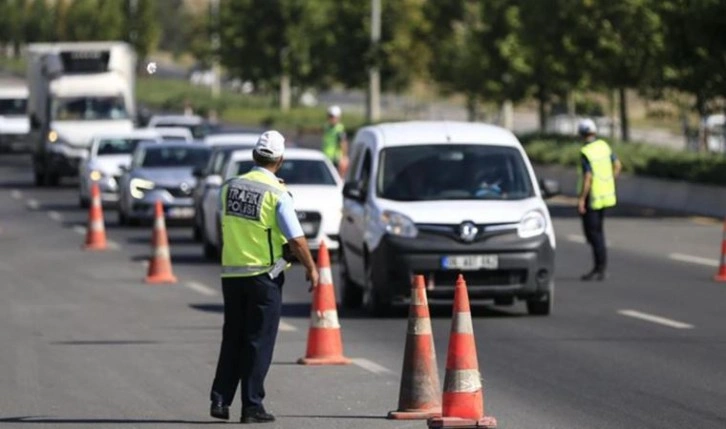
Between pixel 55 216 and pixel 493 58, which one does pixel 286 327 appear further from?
pixel 493 58

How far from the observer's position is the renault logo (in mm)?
17297

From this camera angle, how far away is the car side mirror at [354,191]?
18391 millimetres

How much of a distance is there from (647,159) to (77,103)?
1667cm

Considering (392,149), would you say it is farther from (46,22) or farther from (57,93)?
(46,22)

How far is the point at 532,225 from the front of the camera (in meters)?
17.6

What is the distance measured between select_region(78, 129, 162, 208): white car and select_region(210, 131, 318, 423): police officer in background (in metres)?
26.1

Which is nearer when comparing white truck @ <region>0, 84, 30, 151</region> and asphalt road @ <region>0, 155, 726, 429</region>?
asphalt road @ <region>0, 155, 726, 429</region>

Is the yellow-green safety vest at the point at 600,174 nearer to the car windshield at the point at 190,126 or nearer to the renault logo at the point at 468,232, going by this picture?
the renault logo at the point at 468,232

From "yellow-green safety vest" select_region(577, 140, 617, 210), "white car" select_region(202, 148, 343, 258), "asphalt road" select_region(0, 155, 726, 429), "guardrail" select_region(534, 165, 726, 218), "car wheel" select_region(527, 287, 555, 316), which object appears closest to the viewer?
"asphalt road" select_region(0, 155, 726, 429)

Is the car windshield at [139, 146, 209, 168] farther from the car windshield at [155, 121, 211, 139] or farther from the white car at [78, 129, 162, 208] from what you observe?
the car windshield at [155, 121, 211, 139]

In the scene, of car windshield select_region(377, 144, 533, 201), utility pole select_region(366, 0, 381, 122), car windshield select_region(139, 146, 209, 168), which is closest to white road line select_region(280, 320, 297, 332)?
car windshield select_region(377, 144, 533, 201)

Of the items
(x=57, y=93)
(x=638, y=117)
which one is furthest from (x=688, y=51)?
(x=638, y=117)

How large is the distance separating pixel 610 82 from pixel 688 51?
9940 mm

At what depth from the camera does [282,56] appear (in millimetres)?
78312
